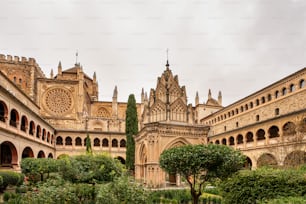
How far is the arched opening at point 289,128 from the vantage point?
81.6 feet

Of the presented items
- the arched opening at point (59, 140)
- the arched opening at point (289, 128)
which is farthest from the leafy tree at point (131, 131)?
the arched opening at point (289, 128)

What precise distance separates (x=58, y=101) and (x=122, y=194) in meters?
46.0

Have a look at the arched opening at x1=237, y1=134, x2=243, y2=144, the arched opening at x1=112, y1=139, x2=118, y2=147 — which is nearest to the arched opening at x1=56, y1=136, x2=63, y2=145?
the arched opening at x1=112, y1=139, x2=118, y2=147

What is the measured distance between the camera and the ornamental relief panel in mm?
50125

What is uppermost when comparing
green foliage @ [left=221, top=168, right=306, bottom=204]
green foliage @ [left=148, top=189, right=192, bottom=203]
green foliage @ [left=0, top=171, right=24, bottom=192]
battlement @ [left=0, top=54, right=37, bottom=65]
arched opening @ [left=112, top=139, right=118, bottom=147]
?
battlement @ [left=0, top=54, right=37, bottom=65]

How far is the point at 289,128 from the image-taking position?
83.5 ft

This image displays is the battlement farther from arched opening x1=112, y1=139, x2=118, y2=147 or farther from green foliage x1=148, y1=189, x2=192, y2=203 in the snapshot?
green foliage x1=148, y1=189, x2=192, y2=203

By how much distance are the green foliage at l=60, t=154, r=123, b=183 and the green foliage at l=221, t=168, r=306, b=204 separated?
21.1ft

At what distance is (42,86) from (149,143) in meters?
30.1

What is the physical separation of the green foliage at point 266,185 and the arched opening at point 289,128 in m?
15.4

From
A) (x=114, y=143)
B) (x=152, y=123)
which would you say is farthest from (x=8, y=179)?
(x=114, y=143)

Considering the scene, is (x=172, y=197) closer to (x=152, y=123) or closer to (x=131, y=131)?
(x=152, y=123)

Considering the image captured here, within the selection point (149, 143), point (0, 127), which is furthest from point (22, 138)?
point (149, 143)

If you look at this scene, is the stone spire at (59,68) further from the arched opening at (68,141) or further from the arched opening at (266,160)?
the arched opening at (266,160)
